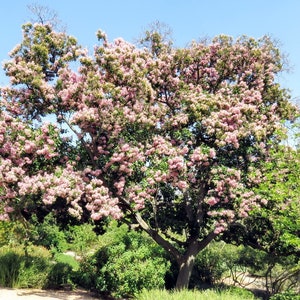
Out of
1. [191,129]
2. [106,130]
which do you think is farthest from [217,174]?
[106,130]

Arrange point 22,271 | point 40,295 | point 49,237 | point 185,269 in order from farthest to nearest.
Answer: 1. point 49,237
2. point 185,269
3. point 22,271
4. point 40,295

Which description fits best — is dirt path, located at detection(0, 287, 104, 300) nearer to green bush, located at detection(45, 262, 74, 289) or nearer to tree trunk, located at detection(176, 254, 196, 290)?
green bush, located at detection(45, 262, 74, 289)

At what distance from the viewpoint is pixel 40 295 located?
580 inches

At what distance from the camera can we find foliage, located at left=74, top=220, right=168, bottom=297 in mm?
15602

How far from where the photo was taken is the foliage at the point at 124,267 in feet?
51.2

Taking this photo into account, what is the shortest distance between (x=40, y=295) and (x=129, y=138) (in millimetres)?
6991

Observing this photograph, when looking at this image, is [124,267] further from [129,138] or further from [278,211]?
[278,211]

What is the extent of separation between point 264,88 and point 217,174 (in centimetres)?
555

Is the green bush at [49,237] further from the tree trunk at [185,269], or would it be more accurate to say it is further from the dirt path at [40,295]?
the tree trunk at [185,269]

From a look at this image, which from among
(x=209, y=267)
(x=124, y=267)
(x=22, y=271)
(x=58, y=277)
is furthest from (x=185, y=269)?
(x=22, y=271)

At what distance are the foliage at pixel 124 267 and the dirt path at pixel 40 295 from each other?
2.35ft

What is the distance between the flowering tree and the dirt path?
303 cm

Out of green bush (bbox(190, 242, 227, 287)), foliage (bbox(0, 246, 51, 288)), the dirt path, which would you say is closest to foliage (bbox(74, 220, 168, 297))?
the dirt path

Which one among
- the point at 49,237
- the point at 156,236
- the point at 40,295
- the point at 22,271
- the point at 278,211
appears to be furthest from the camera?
the point at 49,237
